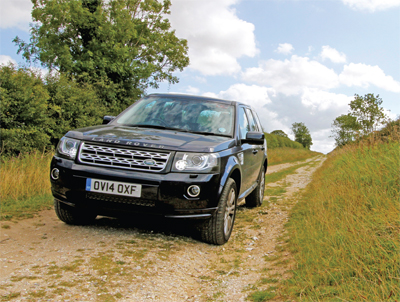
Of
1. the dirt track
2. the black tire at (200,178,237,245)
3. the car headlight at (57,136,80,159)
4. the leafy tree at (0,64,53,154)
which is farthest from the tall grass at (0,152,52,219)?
the black tire at (200,178,237,245)

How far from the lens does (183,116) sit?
5008mm

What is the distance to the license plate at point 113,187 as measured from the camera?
378 centimetres

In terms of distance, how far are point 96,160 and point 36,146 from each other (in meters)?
7.88

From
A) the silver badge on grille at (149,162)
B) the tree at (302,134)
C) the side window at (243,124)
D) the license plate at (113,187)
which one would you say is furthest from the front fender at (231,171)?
the tree at (302,134)

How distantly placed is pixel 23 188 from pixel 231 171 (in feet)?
15.1

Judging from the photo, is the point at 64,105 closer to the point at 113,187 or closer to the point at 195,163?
the point at 113,187

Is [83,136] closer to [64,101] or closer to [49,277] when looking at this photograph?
[49,277]

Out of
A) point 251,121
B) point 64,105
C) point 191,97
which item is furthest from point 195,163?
point 64,105

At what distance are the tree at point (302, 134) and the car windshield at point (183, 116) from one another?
439ft

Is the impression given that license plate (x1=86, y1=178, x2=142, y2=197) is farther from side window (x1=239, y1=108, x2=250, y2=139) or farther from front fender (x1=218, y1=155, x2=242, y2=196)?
side window (x1=239, y1=108, x2=250, y2=139)

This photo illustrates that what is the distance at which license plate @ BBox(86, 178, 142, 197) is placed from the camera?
3.78 metres

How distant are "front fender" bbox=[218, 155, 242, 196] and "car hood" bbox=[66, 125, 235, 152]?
7.5 inches

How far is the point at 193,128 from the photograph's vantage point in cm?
481

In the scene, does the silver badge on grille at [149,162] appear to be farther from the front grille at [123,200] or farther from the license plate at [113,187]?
the front grille at [123,200]
